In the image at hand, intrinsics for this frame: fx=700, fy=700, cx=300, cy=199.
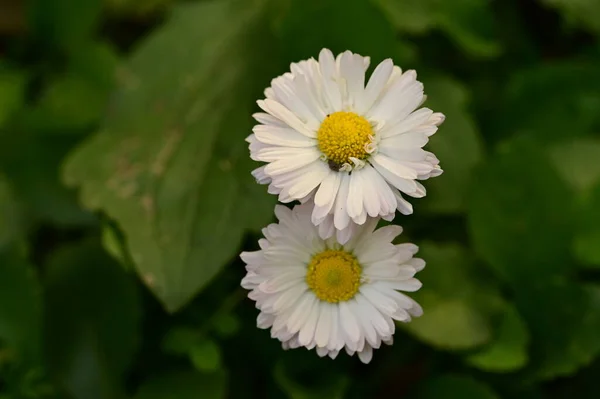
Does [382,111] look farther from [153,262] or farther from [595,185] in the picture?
[595,185]

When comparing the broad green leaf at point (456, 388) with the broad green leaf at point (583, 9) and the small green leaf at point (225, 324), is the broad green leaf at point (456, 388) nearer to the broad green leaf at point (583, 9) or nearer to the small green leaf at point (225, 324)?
the small green leaf at point (225, 324)

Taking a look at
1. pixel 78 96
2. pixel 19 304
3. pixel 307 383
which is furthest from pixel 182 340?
A: pixel 78 96

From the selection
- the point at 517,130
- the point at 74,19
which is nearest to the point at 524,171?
the point at 517,130

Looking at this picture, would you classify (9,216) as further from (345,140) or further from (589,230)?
(589,230)

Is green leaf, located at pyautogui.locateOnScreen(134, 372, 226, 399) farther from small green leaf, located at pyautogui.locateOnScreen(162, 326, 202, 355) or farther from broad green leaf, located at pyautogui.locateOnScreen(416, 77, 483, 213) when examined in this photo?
broad green leaf, located at pyautogui.locateOnScreen(416, 77, 483, 213)

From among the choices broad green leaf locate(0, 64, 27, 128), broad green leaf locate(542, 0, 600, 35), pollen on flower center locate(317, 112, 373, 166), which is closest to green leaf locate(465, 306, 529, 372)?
pollen on flower center locate(317, 112, 373, 166)

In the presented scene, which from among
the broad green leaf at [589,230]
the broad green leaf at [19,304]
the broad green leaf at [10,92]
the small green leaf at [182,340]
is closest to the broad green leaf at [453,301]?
the broad green leaf at [589,230]

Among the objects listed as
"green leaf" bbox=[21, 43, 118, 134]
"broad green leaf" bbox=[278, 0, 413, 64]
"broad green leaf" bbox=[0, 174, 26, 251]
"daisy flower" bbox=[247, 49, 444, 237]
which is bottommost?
"broad green leaf" bbox=[0, 174, 26, 251]
